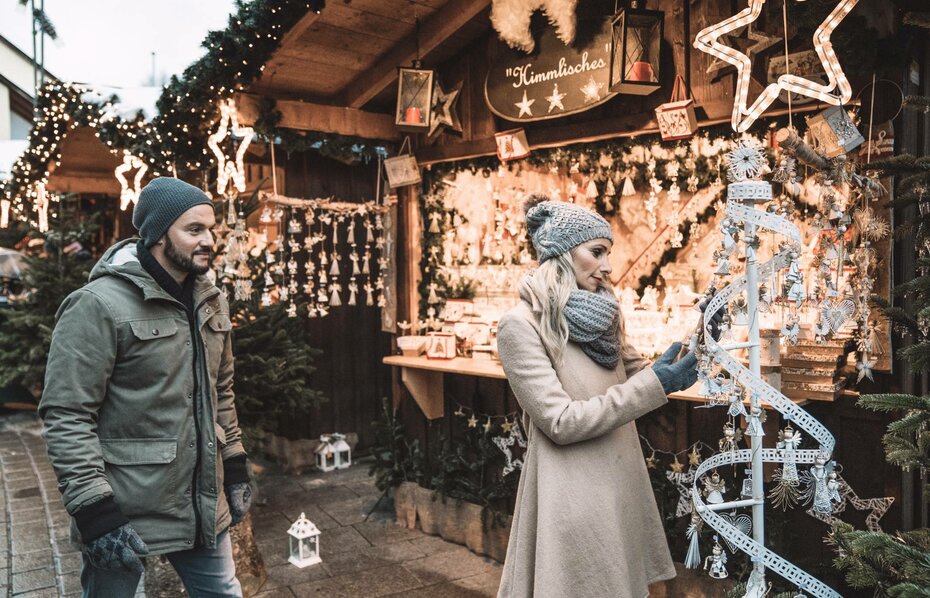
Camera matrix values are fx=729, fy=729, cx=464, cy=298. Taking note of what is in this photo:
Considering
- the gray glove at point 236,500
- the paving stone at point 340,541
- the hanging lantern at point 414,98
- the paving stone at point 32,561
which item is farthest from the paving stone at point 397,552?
the hanging lantern at point 414,98

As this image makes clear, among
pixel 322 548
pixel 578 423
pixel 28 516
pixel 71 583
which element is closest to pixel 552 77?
pixel 578 423

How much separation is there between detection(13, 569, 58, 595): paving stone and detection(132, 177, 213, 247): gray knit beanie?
9.69ft

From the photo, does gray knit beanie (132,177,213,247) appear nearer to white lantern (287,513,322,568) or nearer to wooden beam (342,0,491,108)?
wooden beam (342,0,491,108)

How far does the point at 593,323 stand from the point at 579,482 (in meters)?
0.52

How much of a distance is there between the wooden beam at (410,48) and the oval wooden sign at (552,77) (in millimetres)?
352

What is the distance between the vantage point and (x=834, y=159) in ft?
9.45

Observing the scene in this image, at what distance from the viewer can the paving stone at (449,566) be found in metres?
4.64

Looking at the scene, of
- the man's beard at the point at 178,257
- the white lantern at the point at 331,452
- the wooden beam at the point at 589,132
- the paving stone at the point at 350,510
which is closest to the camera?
the man's beard at the point at 178,257

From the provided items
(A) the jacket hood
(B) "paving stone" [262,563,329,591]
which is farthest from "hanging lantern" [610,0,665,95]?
(B) "paving stone" [262,563,329,591]

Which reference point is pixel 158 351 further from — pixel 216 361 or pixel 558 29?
pixel 558 29

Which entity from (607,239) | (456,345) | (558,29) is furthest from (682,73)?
(456,345)

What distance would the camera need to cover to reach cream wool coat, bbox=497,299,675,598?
2.29 meters

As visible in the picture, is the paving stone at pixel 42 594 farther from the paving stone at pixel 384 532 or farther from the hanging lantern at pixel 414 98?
the hanging lantern at pixel 414 98

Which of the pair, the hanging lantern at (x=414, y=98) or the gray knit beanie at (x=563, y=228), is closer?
the gray knit beanie at (x=563, y=228)
